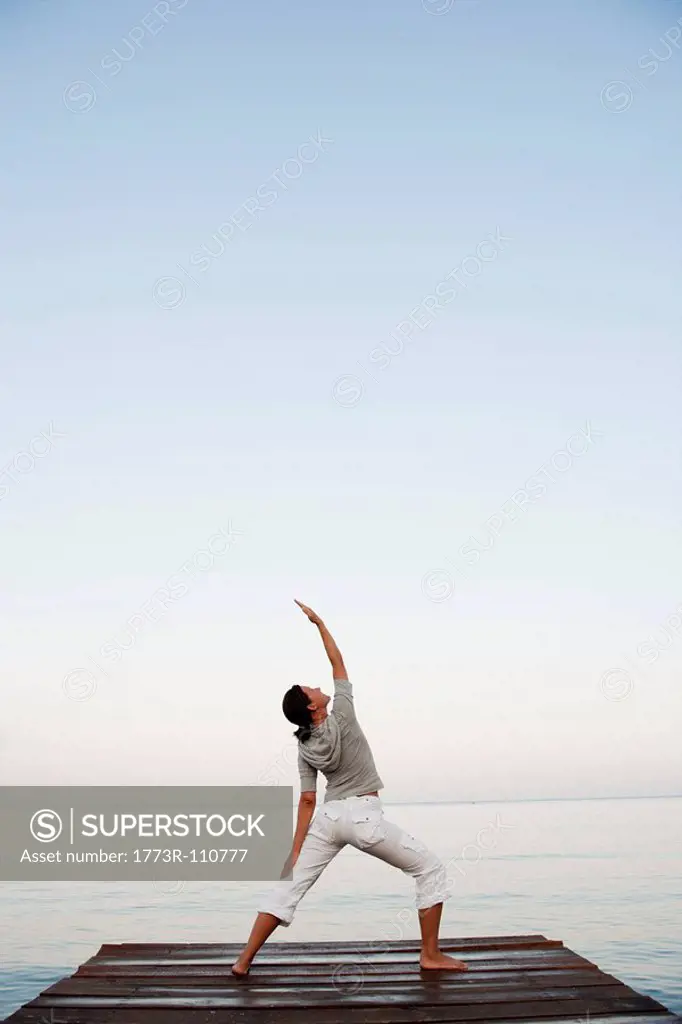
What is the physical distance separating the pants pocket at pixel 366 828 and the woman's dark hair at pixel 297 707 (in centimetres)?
64

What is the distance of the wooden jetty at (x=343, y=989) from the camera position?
580cm

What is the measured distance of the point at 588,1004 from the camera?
598 centimetres

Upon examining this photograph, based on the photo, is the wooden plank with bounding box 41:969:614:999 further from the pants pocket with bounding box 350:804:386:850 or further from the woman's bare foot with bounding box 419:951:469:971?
the pants pocket with bounding box 350:804:386:850

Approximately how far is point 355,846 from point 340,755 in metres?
0.56

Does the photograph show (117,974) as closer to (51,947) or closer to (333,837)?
(333,837)

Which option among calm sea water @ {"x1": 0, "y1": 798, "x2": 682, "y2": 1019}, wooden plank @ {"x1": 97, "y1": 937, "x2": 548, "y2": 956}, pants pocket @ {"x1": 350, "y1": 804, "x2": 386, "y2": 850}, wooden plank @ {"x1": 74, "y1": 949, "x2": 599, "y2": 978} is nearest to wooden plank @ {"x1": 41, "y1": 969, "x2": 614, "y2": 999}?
wooden plank @ {"x1": 74, "y1": 949, "x2": 599, "y2": 978}

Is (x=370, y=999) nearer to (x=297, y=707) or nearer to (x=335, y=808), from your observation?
(x=335, y=808)

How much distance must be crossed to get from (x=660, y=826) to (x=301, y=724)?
1298 inches

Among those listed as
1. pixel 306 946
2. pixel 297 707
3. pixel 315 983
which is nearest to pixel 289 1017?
pixel 315 983

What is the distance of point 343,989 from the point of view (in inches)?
256

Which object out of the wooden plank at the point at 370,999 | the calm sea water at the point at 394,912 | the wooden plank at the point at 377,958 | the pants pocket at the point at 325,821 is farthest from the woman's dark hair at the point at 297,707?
the calm sea water at the point at 394,912

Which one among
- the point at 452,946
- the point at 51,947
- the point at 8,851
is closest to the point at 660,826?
the point at 8,851

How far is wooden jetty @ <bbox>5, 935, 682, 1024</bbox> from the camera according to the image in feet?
19.0

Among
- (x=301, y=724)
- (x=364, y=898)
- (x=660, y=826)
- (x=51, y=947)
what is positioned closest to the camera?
(x=301, y=724)
